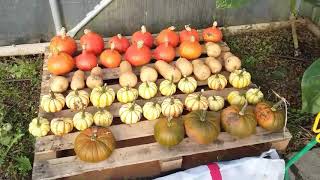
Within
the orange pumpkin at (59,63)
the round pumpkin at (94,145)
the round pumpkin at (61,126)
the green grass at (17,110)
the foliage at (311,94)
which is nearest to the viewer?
the foliage at (311,94)

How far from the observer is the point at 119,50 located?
3494 mm

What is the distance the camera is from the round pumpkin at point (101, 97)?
9.68 ft

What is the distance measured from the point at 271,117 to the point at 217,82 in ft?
1.90

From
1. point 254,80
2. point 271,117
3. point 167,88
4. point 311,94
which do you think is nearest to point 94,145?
point 167,88

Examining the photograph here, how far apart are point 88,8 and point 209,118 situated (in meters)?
1.78

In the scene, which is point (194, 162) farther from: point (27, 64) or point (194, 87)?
point (27, 64)

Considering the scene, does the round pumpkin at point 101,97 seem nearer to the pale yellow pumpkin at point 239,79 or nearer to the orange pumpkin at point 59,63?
the orange pumpkin at point 59,63

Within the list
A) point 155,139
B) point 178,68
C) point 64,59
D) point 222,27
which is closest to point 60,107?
point 64,59

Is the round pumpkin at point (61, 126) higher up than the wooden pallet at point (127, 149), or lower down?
higher up

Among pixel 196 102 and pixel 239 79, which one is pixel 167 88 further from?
pixel 239 79

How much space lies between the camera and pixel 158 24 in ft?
13.3

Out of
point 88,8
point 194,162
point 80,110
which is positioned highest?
point 88,8

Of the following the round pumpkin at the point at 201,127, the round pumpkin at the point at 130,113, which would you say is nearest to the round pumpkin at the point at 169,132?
the round pumpkin at the point at 201,127

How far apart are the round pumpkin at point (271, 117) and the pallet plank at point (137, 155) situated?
0.29 feet
